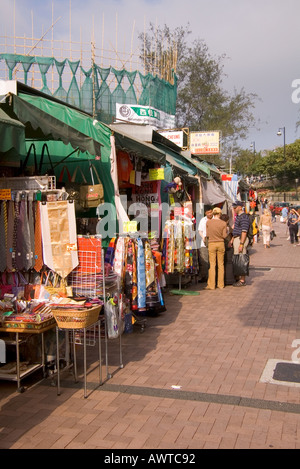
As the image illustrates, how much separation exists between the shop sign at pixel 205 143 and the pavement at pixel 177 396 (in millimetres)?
13674

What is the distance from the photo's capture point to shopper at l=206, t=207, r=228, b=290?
10.4 meters

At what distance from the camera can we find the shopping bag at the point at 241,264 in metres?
10.8

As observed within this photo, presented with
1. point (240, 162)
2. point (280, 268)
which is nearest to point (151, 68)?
point (280, 268)

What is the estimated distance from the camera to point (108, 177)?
7355 mm

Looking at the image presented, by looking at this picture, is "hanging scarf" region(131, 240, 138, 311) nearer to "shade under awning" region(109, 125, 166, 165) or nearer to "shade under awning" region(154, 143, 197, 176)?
"shade under awning" region(109, 125, 166, 165)

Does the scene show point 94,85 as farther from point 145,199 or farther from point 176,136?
point 145,199

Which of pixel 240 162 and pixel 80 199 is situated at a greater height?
pixel 240 162

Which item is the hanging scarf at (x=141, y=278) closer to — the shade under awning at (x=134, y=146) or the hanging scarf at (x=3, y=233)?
the shade under awning at (x=134, y=146)

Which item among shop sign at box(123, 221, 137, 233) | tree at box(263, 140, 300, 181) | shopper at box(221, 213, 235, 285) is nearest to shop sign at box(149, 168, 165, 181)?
shopper at box(221, 213, 235, 285)

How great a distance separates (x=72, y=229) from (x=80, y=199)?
5.56ft

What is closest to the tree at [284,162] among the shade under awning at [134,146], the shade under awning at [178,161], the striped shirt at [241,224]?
the shade under awning at [178,161]

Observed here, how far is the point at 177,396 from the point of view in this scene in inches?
181
